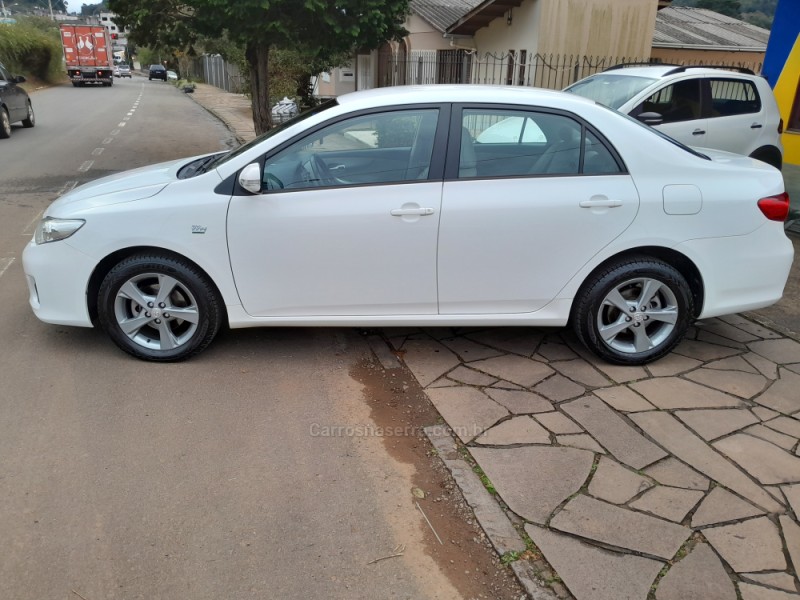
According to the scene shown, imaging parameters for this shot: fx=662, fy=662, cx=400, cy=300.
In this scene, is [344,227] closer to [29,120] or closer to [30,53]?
[29,120]

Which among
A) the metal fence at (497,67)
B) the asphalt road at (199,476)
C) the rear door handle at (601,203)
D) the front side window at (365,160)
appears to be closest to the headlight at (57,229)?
the asphalt road at (199,476)

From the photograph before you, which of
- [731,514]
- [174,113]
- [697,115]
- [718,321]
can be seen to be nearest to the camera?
[731,514]

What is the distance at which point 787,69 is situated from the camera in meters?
9.60

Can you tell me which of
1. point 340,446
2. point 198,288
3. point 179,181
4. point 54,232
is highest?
point 179,181

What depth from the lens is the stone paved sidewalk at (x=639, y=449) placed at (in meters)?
2.76

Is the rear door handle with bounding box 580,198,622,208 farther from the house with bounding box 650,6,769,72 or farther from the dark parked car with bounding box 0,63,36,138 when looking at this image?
the house with bounding box 650,6,769,72

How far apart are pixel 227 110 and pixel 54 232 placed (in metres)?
22.7

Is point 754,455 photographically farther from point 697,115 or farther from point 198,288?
point 697,115

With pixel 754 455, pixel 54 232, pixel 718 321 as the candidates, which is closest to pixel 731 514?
pixel 754 455

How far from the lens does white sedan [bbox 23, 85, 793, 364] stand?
4070mm

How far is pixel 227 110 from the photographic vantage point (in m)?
25.4

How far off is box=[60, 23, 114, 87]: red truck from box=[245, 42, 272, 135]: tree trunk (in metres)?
33.5

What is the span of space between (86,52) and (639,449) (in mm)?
43619

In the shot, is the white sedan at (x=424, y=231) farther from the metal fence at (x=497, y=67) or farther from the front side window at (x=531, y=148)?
the metal fence at (x=497, y=67)
